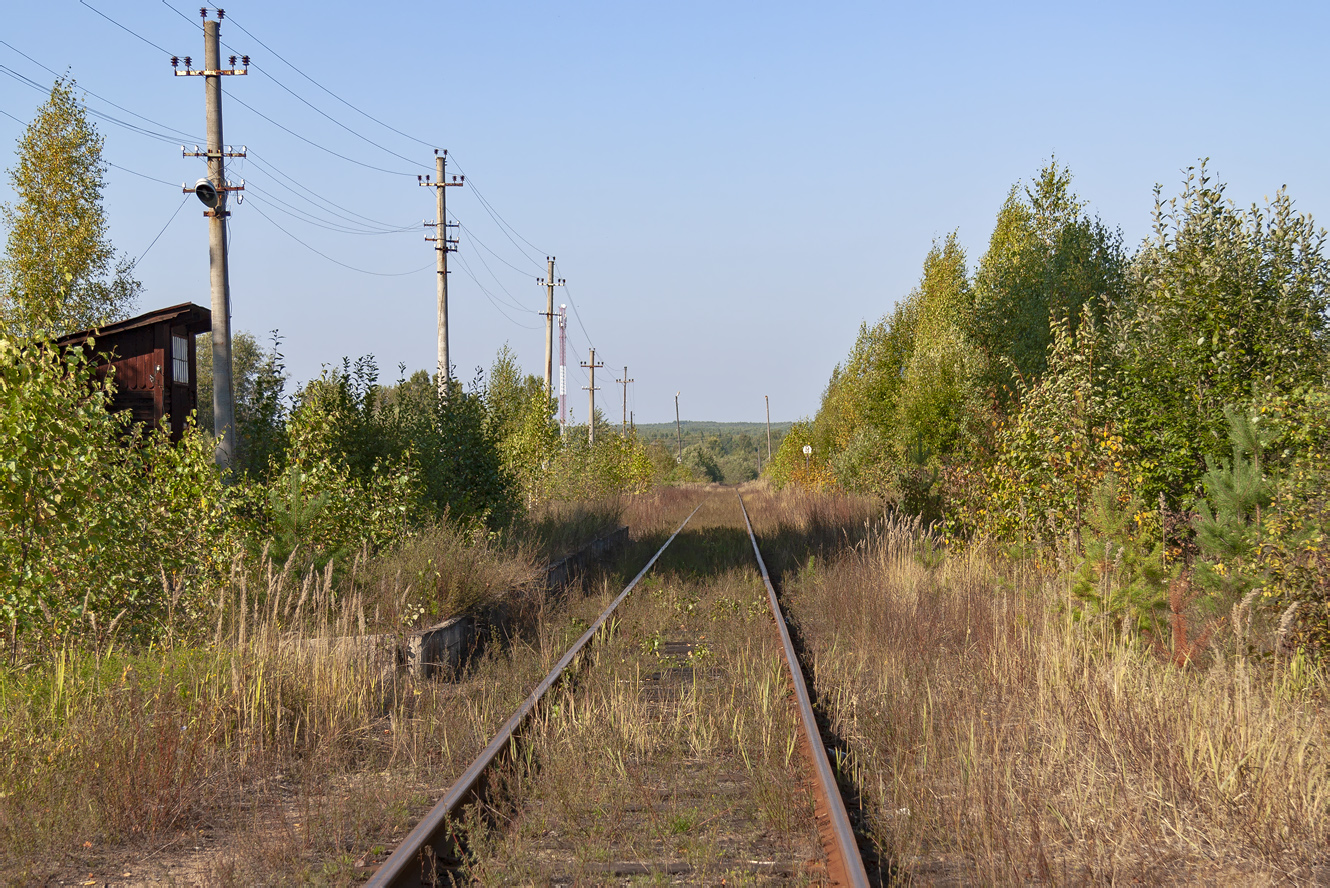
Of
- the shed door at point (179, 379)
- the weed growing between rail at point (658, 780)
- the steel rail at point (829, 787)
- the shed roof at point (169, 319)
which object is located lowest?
the weed growing between rail at point (658, 780)

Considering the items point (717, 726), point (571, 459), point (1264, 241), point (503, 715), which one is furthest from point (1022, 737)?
point (571, 459)

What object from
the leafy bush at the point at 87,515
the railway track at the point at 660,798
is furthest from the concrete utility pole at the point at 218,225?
the railway track at the point at 660,798

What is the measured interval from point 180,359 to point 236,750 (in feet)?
60.5

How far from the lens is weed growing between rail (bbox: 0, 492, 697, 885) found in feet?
13.7

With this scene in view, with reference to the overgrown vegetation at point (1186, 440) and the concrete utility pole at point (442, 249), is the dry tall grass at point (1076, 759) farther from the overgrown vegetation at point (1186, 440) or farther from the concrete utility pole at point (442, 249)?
the concrete utility pole at point (442, 249)

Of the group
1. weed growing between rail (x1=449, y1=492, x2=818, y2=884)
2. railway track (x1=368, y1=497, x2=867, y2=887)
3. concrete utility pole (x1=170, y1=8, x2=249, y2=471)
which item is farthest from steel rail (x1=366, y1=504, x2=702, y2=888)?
concrete utility pole (x1=170, y1=8, x2=249, y2=471)

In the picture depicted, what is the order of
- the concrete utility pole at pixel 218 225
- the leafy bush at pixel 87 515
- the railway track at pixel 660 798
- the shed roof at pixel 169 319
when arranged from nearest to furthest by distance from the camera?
the railway track at pixel 660 798 < the leafy bush at pixel 87 515 < the concrete utility pole at pixel 218 225 < the shed roof at pixel 169 319

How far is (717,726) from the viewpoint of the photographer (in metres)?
5.97

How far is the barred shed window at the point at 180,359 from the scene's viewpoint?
20922 mm

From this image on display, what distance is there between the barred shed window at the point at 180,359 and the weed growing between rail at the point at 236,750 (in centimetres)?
1540

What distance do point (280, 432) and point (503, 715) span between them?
7.50 meters

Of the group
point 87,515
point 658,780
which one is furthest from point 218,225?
point 658,780

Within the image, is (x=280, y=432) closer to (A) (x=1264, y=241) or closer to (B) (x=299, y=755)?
(B) (x=299, y=755)

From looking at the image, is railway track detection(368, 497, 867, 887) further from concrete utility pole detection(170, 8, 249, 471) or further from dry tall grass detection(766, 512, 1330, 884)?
concrete utility pole detection(170, 8, 249, 471)
